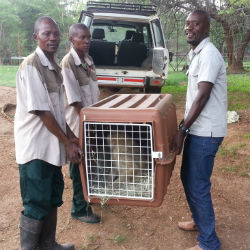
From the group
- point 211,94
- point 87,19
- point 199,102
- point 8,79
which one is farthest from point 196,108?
point 8,79

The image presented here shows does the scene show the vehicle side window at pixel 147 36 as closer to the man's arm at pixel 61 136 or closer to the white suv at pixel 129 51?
the white suv at pixel 129 51

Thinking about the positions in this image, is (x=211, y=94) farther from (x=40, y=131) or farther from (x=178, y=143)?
(x=40, y=131)

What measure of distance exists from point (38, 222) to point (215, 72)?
1.61 metres

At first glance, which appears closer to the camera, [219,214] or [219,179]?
[219,214]

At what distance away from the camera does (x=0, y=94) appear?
846 centimetres

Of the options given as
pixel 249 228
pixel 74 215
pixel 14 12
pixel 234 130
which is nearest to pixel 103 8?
pixel 234 130

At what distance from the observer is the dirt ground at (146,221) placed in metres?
2.57

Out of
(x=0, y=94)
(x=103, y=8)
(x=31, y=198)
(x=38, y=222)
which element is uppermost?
(x=103, y=8)

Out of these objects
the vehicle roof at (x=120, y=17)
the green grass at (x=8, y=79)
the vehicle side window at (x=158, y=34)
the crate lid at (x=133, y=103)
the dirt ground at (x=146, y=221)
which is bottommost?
the green grass at (x=8, y=79)

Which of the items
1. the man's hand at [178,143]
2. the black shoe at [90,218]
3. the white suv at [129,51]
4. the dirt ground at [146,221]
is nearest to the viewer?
the man's hand at [178,143]

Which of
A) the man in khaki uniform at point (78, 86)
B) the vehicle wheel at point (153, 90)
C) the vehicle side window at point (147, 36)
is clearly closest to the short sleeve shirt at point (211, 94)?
the man in khaki uniform at point (78, 86)

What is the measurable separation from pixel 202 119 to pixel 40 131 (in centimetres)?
114

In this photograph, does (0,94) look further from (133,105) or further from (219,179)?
(133,105)


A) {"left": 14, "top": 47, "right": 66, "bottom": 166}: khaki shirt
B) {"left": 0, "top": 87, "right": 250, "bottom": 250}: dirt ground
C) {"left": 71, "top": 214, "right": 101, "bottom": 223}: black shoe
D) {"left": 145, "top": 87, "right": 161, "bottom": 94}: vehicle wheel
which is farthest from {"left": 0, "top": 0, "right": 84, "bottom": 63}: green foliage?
{"left": 14, "top": 47, "right": 66, "bottom": 166}: khaki shirt
